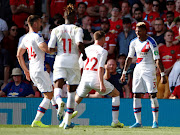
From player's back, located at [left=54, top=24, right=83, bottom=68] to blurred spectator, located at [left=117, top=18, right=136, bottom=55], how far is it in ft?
16.4

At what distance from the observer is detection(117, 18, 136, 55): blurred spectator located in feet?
41.4

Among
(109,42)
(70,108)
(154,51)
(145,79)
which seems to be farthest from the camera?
(109,42)

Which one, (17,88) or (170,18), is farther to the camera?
(170,18)

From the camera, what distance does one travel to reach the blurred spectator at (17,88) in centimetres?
1111

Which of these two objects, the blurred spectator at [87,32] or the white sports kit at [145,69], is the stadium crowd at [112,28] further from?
the white sports kit at [145,69]

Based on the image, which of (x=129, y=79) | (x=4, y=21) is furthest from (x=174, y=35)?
(x=4, y=21)

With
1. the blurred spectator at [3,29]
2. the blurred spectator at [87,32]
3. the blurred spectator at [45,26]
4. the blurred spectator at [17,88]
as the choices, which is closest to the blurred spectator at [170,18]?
the blurred spectator at [87,32]

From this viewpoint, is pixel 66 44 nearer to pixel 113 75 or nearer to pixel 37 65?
pixel 37 65

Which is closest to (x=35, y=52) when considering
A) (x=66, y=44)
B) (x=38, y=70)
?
(x=38, y=70)

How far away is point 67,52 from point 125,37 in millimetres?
5250

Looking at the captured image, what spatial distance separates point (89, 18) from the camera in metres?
13.0

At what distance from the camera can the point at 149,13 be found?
13586 mm

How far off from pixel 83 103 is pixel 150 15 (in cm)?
438

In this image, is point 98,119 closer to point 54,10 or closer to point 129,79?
point 129,79
